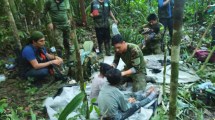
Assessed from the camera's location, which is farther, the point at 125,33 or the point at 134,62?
the point at 125,33

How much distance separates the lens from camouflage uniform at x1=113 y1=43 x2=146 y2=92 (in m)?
4.84

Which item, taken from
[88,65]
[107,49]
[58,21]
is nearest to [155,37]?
[107,49]

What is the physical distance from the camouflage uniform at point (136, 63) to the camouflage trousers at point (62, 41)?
1.60 m

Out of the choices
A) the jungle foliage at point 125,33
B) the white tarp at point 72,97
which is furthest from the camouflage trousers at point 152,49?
the white tarp at point 72,97

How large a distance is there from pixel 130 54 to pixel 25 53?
6.13 ft

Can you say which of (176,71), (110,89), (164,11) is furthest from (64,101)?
(164,11)

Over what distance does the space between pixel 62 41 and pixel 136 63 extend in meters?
2.18

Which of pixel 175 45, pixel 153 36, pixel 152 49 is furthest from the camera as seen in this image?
pixel 152 49

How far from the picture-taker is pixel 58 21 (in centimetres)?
624

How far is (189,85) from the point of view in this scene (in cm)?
516

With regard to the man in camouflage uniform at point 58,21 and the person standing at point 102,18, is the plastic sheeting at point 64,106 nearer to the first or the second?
the man in camouflage uniform at point 58,21

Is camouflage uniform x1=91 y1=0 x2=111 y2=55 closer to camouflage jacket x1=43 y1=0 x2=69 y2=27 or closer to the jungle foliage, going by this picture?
camouflage jacket x1=43 y1=0 x2=69 y2=27

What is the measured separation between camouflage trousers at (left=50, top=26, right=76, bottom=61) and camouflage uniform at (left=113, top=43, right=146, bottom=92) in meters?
1.60

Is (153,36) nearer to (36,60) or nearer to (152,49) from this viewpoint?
(152,49)
